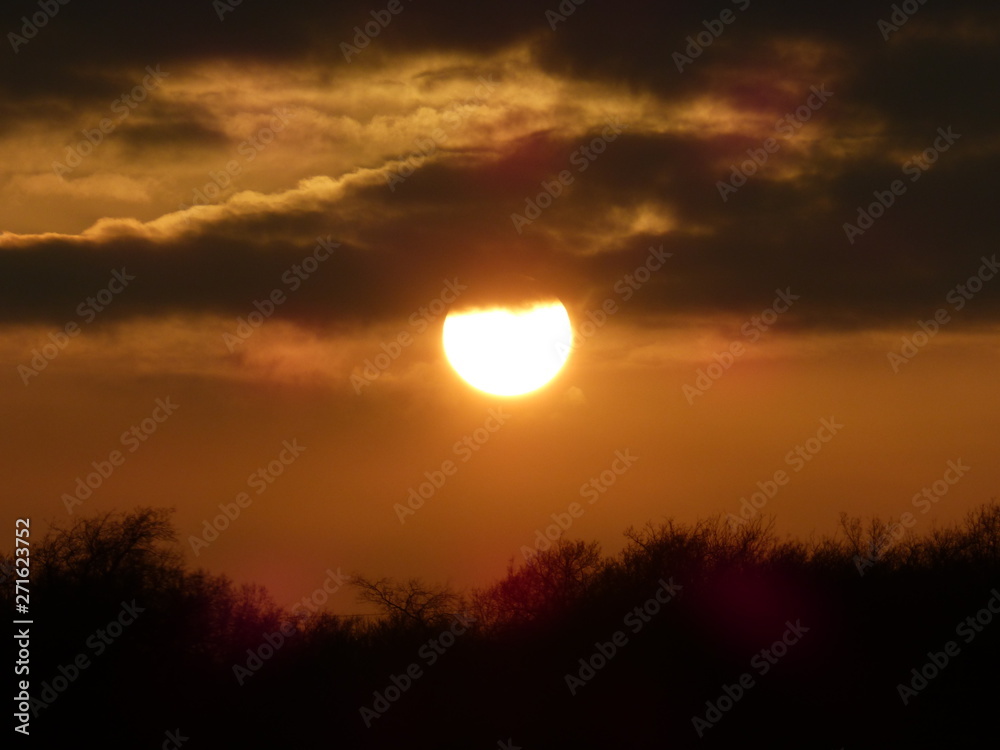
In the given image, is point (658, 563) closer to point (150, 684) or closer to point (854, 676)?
point (854, 676)

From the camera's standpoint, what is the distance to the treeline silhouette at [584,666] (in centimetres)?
4272

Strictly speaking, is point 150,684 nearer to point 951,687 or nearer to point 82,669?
point 82,669

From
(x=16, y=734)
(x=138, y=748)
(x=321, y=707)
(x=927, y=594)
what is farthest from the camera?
(x=321, y=707)

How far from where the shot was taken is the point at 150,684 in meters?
45.1

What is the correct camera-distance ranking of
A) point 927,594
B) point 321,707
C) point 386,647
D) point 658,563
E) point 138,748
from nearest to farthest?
point 138,748, point 927,594, point 321,707, point 658,563, point 386,647

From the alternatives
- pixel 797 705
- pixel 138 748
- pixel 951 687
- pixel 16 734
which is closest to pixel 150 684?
pixel 138 748

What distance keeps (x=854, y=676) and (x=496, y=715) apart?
41.7 feet

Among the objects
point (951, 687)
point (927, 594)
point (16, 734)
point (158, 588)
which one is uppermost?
point (158, 588)

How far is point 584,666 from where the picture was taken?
158 ft

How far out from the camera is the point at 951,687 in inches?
1662

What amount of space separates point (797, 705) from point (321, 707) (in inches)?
710

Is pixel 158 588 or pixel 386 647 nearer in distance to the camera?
pixel 158 588

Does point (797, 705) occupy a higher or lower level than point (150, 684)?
lower

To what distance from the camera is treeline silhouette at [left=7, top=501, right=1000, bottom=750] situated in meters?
42.7
